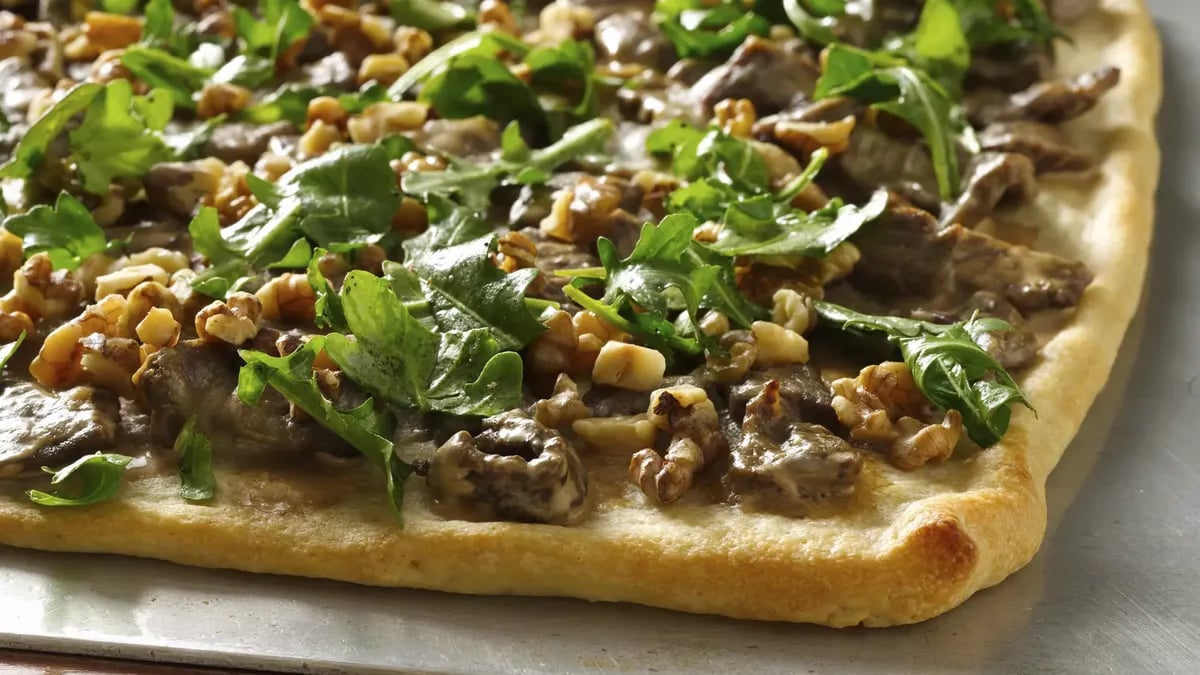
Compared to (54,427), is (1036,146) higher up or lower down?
lower down

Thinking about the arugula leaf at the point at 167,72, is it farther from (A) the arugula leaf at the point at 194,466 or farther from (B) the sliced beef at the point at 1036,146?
(B) the sliced beef at the point at 1036,146

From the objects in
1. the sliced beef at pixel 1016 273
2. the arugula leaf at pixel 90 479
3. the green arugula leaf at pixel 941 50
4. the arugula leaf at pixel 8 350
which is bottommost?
the sliced beef at pixel 1016 273

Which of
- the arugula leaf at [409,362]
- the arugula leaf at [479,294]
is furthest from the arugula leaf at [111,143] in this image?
the arugula leaf at [409,362]

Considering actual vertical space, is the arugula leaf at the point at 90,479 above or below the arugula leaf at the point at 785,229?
below

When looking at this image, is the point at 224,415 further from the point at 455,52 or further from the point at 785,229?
the point at 455,52

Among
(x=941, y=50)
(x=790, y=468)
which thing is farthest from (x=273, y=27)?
(x=790, y=468)

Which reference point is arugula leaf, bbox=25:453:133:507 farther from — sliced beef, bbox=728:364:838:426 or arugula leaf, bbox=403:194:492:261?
sliced beef, bbox=728:364:838:426
